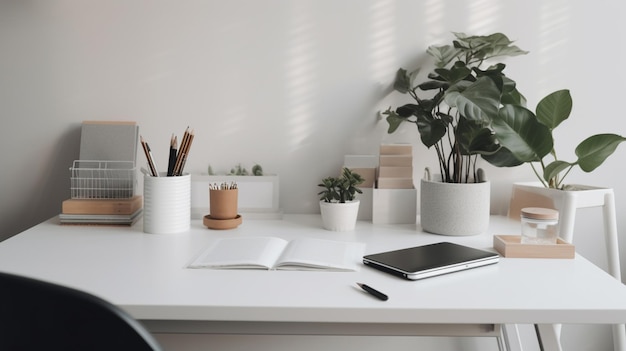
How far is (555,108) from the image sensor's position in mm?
1343

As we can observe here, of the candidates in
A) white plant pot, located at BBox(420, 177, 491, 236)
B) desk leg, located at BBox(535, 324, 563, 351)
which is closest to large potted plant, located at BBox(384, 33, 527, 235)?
white plant pot, located at BBox(420, 177, 491, 236)

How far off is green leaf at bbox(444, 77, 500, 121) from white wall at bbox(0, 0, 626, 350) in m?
0.40

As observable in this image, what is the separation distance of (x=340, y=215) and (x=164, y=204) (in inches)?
17.3

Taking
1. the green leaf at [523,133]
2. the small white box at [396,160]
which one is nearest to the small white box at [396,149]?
the small white box at [396,160]

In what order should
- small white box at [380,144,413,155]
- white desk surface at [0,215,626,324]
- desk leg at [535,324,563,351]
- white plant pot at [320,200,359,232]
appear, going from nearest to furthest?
white desk surface at [0,215,626,324] → desk leg at [535,324,563,351] → white plant pot at [320,200,359,232] → small white box at [380,144,413,155]

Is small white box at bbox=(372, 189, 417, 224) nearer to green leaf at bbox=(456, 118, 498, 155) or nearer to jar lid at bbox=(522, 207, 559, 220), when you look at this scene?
green leaf at bbox=(456, 118, 498, 155)

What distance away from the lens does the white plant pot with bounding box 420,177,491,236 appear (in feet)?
4.13

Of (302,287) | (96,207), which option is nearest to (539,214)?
(302,287)

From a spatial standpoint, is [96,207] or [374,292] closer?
[374,292]

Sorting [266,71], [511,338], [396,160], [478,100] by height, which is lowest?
[511,338]

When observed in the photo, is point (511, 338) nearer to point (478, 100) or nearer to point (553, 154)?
point (553, 154)

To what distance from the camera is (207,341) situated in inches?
59.5

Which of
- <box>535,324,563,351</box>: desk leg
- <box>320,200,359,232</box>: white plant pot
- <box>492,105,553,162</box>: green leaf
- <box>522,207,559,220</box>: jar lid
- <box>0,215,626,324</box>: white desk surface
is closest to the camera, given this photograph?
<box>0,215,626,324</box>: white desk surface

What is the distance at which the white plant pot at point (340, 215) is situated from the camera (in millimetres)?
1319
